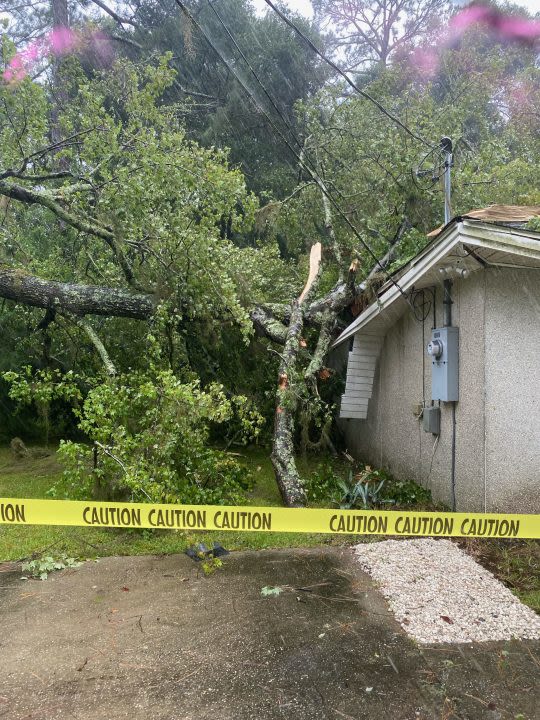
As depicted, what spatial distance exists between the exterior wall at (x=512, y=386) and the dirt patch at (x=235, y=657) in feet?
5.45

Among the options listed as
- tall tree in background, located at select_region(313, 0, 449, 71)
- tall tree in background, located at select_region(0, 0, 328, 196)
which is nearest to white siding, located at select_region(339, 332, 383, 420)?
tall tree in background, located at select_region(0, 0, 328, 196)

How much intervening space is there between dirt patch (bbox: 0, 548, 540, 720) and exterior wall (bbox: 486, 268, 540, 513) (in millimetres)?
1661

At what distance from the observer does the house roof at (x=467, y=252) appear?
179 inches

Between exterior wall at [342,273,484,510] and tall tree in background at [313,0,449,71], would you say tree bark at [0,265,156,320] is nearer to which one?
exterior wall at [342,273,484,510]

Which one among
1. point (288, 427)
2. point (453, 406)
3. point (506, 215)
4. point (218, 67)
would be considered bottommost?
point (288, 427)

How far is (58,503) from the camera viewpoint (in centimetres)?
380

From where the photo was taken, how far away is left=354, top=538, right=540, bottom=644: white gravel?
3465 millimetres

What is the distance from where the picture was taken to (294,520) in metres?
3.70

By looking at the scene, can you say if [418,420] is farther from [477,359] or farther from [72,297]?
[72,297]

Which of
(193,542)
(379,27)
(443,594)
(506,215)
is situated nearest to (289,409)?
(193,542)

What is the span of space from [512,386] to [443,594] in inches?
78.3

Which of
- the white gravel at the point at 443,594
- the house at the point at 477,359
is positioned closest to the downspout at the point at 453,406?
the house at the point at 477,359

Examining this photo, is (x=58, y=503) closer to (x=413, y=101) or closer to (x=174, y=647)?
(x=174, y=647)

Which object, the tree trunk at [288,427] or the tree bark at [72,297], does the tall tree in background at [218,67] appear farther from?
the tree trunk at [288,427]
